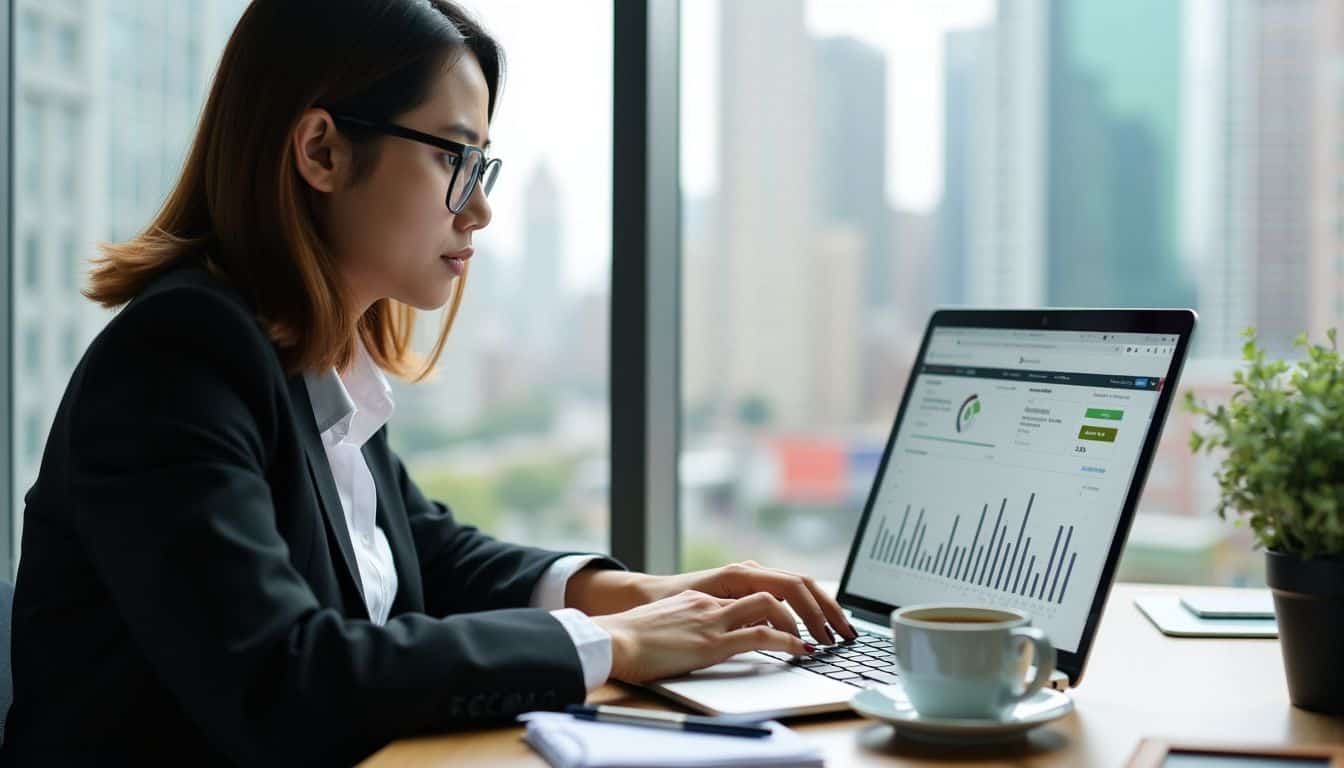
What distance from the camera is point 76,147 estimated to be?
262 cm

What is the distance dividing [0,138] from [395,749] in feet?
4.88

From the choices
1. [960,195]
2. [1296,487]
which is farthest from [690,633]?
[960,195]

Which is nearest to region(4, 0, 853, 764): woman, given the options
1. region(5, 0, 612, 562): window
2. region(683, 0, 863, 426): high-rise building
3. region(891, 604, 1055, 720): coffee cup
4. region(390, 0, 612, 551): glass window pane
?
region(5, 0, 612, 562): window

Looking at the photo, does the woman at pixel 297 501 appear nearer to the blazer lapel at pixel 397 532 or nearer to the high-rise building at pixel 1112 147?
the blazer lapel at pixel 397 532

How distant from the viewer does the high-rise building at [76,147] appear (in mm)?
1995

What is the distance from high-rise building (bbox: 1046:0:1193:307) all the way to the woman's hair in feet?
33.5

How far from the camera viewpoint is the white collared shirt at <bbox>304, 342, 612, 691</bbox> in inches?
45.5

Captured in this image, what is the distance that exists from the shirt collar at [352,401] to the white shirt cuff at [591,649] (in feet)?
1.18

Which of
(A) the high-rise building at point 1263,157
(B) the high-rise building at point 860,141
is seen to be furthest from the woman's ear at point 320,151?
(B) the high-rise building at point 860,141

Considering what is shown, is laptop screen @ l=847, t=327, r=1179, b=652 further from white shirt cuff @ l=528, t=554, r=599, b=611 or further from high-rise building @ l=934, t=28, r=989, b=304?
high-rise building @ l=934, t=28, r=989, b=304

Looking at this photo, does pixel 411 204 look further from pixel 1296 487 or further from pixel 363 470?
pixel 1296 487

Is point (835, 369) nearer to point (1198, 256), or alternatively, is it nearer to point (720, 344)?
point (720, 344)

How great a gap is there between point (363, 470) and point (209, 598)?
421 millimetres

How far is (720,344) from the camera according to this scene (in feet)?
61.7
